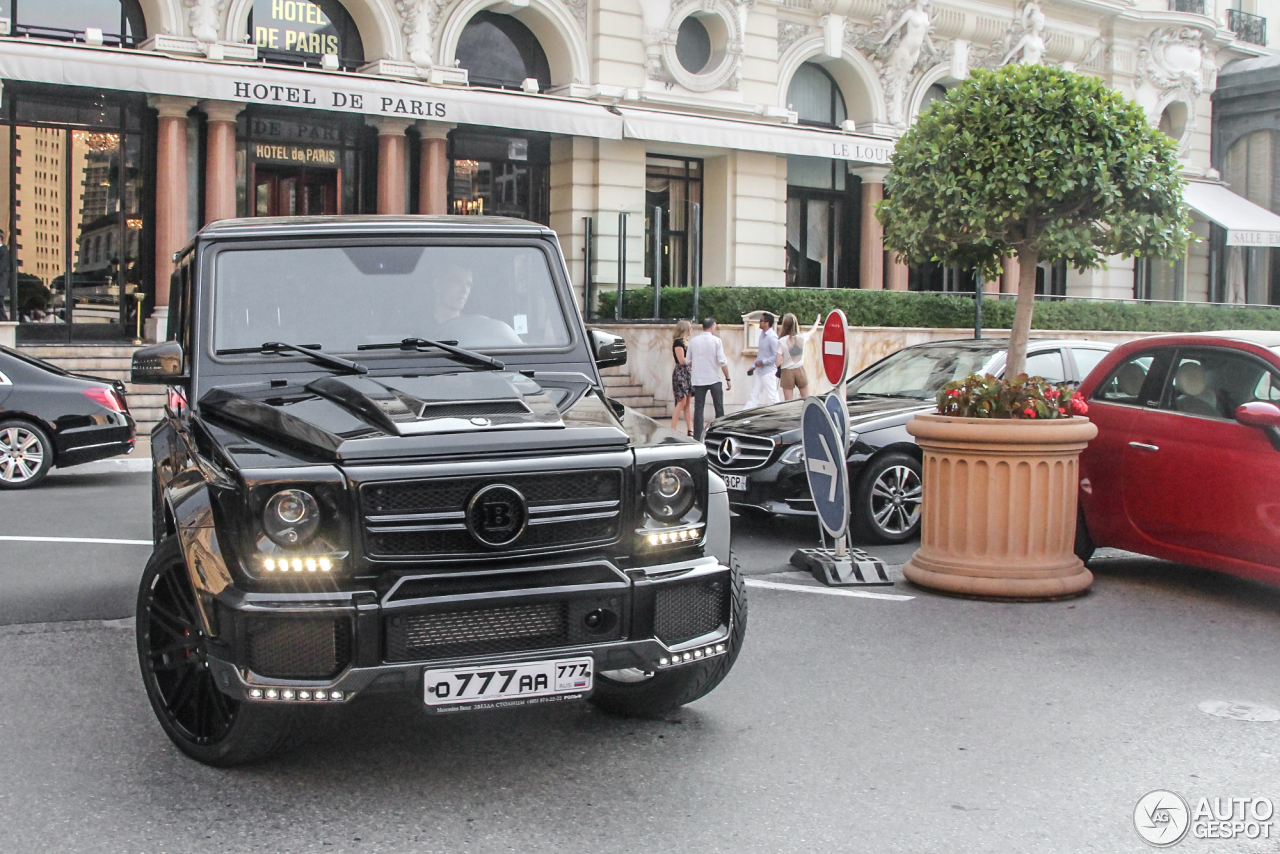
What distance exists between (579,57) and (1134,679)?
1894 cm

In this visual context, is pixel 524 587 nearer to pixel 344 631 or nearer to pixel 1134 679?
pixel 344 631

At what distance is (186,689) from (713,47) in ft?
71.4

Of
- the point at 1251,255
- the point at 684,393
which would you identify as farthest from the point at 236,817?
the point at 1251,255

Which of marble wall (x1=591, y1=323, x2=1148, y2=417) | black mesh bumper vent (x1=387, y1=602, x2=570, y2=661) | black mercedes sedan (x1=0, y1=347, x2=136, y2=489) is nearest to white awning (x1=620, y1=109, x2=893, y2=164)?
marble wall (x1=591, y1=323, x2=1148, y2=417)

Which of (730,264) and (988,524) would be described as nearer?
Answer: (988,524)

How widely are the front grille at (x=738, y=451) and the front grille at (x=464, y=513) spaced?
17.1 feet

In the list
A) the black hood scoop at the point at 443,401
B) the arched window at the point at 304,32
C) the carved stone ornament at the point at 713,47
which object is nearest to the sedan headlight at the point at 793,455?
the black hood scoop at the point at 443,401

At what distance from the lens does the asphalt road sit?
3.91m

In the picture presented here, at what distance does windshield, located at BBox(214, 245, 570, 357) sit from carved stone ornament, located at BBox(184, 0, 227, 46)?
15877mm

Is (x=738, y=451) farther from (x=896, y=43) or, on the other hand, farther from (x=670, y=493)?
(x=896, y=43)

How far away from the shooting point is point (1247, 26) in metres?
34.1

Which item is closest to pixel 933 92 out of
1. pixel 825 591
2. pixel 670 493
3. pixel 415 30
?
pixel 415 30

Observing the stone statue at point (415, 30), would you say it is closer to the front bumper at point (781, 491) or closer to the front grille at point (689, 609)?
the front bumper at point (781, 491)

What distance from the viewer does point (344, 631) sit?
12.4ft
